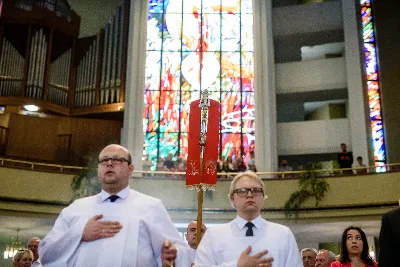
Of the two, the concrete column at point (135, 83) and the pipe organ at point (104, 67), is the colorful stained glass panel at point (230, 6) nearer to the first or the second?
the concrete column at point (135, 83)

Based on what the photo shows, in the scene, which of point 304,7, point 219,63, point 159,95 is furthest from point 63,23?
point 304,7

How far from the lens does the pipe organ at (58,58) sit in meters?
13.9

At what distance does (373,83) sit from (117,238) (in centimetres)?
1266

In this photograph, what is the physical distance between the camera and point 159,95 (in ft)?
48.1

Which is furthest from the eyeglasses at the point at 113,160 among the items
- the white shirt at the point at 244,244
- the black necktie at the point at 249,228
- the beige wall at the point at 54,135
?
the beige wall at the point at 54,135

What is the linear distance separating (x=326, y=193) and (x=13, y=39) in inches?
356

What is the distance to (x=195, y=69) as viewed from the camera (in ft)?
49.3

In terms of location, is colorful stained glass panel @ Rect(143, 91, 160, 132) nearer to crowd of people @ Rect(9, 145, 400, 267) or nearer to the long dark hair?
the long dark hair

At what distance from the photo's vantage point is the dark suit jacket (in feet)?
7.10

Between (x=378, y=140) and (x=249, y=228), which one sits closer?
(x=249, y=228)

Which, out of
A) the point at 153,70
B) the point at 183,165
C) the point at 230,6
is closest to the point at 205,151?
the point at 183,165

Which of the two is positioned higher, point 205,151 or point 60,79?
point 60,79

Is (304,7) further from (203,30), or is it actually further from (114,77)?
(114,77)

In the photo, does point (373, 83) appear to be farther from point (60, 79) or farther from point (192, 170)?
point (192, 170)
